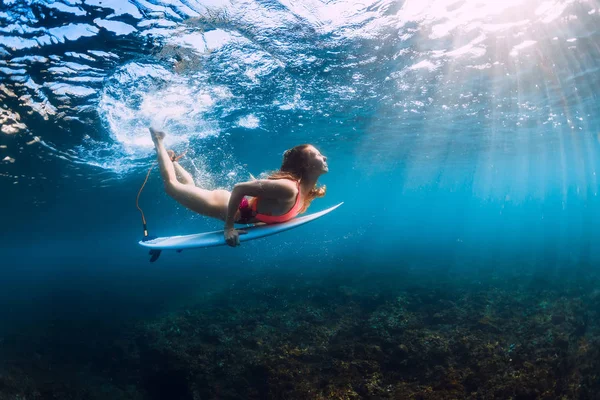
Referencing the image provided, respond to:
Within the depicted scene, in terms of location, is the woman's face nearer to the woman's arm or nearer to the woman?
the woman

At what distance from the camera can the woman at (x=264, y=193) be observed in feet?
13.4

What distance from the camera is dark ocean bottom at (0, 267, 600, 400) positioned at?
7.32 metres

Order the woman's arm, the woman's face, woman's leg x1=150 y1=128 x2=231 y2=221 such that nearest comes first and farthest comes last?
the woman's arm
the woman's face
woman's leg x1=150 y1=128 x2=231 y2=221

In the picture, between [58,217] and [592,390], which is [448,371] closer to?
[592,390]

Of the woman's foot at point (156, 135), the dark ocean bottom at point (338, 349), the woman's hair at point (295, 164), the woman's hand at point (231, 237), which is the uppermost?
the woman's foot at point (156, 135)

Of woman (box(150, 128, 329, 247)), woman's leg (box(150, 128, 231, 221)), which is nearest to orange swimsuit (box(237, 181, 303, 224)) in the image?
woman (box(150, 128, 329, 247))

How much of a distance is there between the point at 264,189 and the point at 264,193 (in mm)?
85

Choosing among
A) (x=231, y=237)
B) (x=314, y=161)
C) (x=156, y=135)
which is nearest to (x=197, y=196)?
(x=231, y=237)

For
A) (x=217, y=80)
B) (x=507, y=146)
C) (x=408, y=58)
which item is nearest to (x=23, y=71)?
(x=217, y=80)

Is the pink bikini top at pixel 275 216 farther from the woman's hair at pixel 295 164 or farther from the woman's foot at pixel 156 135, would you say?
the woman's foot at pixel 156 135

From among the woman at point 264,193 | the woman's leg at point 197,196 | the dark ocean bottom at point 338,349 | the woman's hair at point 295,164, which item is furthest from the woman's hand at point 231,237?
the dark ocean bottom at point 338,349

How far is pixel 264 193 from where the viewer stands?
410cm

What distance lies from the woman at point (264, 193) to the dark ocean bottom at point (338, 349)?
5172mm

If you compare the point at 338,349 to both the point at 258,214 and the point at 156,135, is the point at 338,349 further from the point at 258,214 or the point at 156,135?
the point at 156,135
